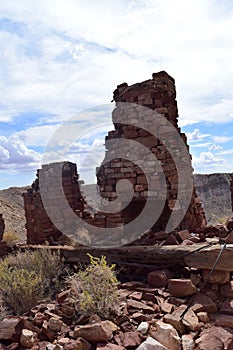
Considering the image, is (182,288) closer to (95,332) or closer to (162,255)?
(162,255)

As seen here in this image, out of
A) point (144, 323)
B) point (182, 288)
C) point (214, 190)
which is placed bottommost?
point (144, 323)

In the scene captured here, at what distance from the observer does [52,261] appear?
509cm

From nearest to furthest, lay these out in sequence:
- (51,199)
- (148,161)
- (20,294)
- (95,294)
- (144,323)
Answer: (144,323) < (95,294) < (20,294) < (148,161) < (51,199)

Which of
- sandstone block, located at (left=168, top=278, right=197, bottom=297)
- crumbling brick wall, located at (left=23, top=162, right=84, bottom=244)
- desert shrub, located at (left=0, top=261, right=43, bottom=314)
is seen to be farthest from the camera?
crumbling brick wall, located at (left=23, top=162, right=84, bottom=244)

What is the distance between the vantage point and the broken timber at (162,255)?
3.99m

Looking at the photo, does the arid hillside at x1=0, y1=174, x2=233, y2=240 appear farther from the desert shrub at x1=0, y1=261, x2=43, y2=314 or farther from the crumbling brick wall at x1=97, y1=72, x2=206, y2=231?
the desert shrub at x1=0, y1=261, x2=43, y2=314

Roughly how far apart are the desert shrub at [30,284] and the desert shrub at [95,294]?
24.1 inches

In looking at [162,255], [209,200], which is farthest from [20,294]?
[209,200]

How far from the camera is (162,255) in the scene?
14.7 feet

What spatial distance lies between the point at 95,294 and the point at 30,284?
3.28ft

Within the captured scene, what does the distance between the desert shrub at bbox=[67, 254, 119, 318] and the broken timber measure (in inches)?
39.1

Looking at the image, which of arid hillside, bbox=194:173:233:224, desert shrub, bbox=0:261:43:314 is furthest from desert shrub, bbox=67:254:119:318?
arid hillside, bbox=194:173:233:224

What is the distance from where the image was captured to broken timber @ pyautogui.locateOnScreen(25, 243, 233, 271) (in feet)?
13.1

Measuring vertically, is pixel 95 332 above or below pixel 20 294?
below
